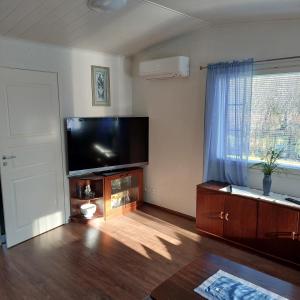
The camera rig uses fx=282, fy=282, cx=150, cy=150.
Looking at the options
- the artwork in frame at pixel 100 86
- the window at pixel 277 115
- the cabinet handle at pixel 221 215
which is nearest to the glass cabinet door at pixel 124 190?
the artwork in frame at pixel 100 86

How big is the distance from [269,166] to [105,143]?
2015 millimetres

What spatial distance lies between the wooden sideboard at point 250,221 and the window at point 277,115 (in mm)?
582

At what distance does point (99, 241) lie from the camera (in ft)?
10.4

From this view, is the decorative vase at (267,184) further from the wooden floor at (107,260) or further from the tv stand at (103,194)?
the tv stand at (103,194)

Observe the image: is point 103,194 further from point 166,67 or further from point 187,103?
point 166,67

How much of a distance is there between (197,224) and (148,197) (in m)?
1.16

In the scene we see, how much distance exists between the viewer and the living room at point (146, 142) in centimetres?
257

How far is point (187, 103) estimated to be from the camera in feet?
11.9

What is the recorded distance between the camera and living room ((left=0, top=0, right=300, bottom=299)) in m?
2.57

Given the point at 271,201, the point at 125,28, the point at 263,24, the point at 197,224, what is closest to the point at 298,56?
the point at 263,24

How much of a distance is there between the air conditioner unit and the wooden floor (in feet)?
6.25

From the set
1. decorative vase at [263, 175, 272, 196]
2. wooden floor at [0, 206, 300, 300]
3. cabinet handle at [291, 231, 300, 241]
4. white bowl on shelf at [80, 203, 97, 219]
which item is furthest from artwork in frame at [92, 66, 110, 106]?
cabinet handle at [291, 231, 300, 241]

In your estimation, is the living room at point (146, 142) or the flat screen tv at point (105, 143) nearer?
the living room at point (146, 142)

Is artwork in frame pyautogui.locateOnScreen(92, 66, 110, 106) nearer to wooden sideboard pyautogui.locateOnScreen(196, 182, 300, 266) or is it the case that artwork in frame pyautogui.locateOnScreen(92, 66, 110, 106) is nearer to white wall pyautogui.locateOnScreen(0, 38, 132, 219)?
white wall pyautogui.locateOnScreen(0, 38, 132, 219)
